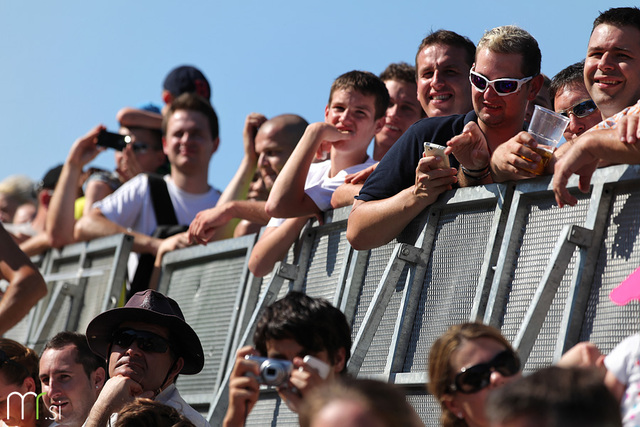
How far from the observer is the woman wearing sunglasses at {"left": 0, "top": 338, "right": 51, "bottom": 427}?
18.3 feet

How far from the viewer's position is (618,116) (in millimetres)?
4430

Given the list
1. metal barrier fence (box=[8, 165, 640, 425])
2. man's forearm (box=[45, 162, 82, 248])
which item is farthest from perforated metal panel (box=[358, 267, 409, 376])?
man's forearm (box=[45, 162, 82, 248])

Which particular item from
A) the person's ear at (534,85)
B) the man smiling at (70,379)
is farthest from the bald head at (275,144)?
the person's ear at (534,85)

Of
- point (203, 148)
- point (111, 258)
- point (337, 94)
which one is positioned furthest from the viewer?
point (203, 148)

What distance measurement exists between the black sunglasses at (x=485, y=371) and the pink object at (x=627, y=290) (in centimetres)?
77

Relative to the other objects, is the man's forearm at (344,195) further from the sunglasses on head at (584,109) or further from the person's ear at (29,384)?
the person's ear at (29,384)

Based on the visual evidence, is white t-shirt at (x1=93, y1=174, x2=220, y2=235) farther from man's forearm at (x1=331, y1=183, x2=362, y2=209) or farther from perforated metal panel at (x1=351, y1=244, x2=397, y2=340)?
perforated metal panel at (x1=351, y1=244, x2=397, y2=340)

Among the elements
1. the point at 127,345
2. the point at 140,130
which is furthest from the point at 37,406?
the point at 140,130

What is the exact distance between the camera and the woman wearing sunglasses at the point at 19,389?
5.59 meters

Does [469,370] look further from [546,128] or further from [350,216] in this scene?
[350,216]

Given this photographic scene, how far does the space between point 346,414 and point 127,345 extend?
272 centimetres

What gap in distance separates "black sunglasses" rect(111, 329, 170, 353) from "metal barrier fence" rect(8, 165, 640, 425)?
2.90 feet

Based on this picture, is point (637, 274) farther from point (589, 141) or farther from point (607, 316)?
point (589, 141)

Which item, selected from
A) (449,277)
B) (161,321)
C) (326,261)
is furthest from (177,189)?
(449,277)
